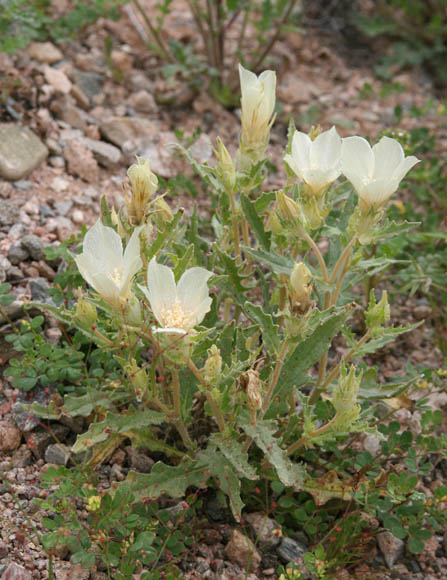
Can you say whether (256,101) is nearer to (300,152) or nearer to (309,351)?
(300,152)

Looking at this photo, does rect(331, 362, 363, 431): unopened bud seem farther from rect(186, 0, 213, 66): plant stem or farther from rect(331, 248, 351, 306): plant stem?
rect(186, 0, 213, 66): plant stem

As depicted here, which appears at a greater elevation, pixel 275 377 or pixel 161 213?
pixel 161 213

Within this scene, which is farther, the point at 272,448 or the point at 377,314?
the point at 377,314

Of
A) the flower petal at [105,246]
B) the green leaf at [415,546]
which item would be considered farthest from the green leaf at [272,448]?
the flower petal at [105,246]

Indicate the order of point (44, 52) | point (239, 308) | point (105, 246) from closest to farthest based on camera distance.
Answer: point (105, 246)
point (239, 308)
point (44, 52)

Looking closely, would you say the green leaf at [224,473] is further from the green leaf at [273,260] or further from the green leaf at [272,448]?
the green leaf at [273,260]

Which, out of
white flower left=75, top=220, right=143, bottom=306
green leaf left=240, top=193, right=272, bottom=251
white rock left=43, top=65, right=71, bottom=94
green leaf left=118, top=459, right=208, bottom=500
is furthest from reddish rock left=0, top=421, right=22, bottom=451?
white rock left=43, top=65, right=71, bottom=94

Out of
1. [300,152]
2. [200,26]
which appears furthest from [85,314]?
[200,26]

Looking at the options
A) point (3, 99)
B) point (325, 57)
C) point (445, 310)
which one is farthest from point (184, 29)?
point (445, 310)
